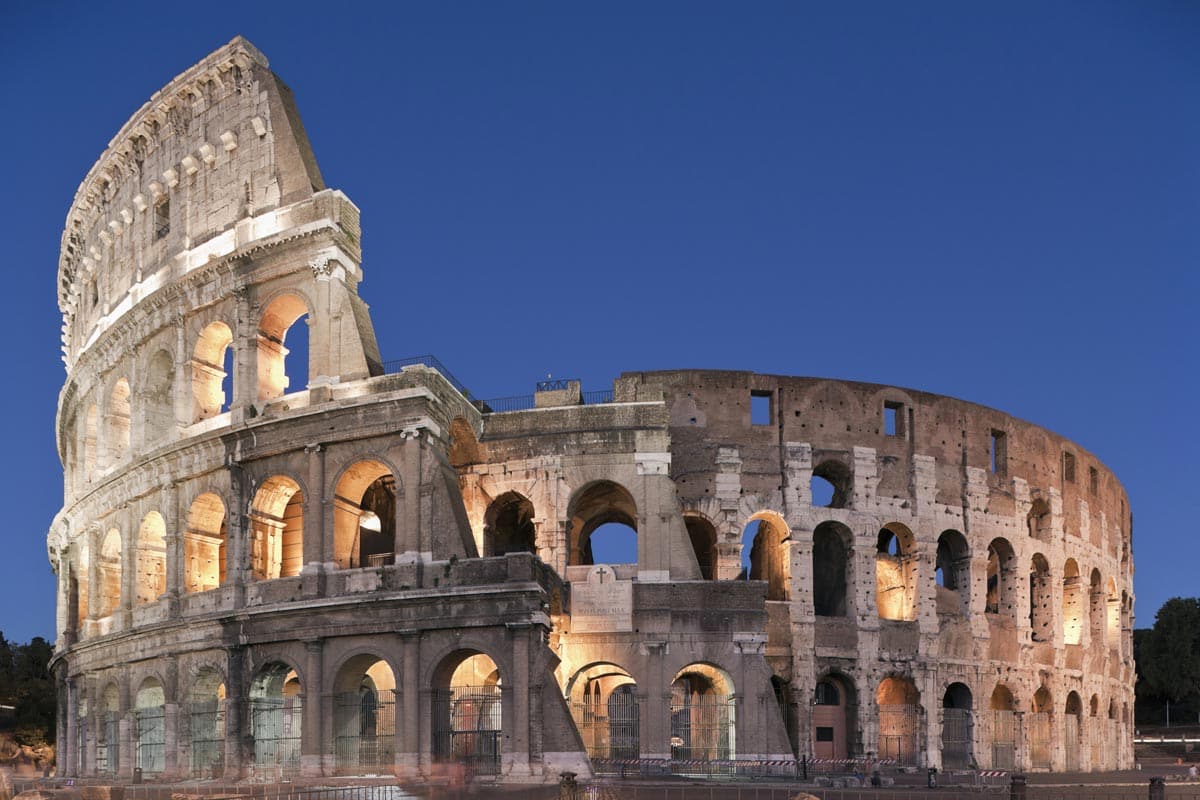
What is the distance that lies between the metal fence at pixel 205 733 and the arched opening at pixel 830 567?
1433 cm

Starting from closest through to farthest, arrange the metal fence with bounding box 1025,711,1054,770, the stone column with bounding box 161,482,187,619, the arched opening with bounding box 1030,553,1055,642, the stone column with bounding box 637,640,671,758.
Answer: the stone column with bounding box 637,640,671,758 < the stone column with bounding box 161,482,187,619 < the metal fence with bounding box 1025,711,1054,770 < the arched opening with bounding box 1030,553,1055,642

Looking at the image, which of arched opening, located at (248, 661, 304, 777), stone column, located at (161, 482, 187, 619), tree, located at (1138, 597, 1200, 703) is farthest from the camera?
tree, located at (1138, 597, 1200, 703)

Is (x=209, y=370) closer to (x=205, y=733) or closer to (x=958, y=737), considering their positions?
(x=205, y=733)

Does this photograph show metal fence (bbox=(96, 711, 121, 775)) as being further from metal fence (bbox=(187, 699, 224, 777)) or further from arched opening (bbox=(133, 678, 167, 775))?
metal fence (bbox=(187, 699, 224, 777))

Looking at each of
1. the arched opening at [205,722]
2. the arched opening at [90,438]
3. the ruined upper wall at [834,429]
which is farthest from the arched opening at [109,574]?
the ruined upper wall at [834,429]

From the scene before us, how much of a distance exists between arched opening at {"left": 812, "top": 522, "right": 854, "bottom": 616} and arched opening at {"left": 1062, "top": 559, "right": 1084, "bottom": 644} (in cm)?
872

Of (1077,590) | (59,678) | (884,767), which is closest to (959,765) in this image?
(884,767)

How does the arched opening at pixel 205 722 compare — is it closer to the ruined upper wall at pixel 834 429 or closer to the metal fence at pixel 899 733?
the ruined upper wall at pixel 834 429

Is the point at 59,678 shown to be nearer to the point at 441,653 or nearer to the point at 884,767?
the point at 441,653

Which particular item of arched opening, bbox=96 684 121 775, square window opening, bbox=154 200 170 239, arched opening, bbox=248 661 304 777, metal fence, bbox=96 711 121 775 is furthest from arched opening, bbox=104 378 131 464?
arched opening, bbox=248 661 304 777

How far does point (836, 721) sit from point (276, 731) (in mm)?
13386

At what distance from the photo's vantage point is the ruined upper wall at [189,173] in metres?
29.4

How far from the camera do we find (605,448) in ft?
95.6

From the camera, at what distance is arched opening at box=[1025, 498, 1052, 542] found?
121 feet
